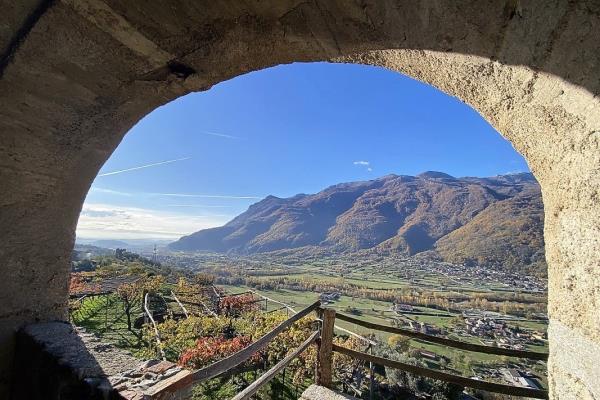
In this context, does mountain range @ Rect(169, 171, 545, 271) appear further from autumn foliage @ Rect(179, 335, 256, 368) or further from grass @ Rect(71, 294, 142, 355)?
grass @ Rect(71, 294, 142, 355)

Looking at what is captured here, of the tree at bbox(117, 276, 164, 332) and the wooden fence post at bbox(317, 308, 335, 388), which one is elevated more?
the wooden fence post at bbox(317, 308, 335, 388)

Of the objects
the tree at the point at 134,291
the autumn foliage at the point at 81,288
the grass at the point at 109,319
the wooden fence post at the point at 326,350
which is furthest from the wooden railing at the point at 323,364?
the tree at the point at 134,291

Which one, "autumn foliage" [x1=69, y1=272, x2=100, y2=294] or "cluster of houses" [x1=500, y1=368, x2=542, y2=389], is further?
"cluster of houses" [x1=500, y1=368, x2=542, y2=389]

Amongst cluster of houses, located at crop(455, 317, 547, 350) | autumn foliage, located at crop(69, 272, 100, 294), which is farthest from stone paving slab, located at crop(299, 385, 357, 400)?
cluster of houses, located at crop(455, 317, 547, 350)

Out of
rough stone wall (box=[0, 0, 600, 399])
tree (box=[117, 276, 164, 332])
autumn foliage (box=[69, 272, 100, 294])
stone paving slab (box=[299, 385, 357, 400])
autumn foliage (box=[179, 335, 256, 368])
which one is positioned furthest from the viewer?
tree (box=[117, 276, 164, 332])

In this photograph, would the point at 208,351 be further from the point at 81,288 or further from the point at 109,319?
the point at 81,288

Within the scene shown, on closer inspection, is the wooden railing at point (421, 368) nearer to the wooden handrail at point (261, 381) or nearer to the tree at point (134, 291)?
the wooden handrail at point (261, 381)

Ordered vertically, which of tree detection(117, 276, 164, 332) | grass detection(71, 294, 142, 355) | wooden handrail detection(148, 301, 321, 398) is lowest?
grass detection(71, 294, 142, 355)

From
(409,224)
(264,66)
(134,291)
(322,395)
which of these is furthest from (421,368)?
(409,224)
